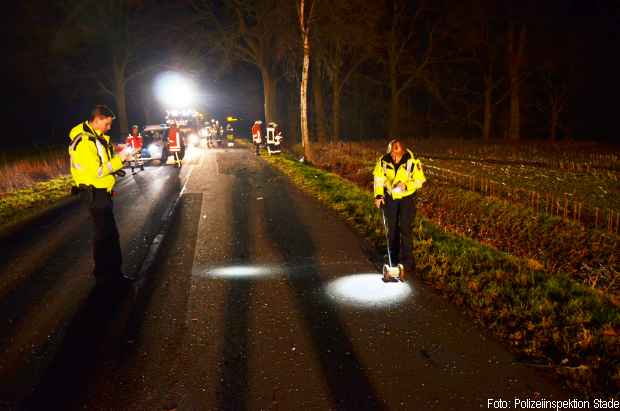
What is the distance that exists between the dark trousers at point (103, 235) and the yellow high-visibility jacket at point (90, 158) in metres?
0.17

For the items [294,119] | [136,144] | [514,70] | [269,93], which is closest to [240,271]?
[136,144]

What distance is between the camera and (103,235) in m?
6.25

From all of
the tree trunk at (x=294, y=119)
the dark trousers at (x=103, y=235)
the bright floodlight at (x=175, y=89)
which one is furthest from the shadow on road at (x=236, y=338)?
the bright floodlight at (x=175, y=89)

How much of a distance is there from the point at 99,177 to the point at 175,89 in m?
38.7

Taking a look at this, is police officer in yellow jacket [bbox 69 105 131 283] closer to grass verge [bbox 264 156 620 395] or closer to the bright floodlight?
grass verge [bbox 264 156 620 395]

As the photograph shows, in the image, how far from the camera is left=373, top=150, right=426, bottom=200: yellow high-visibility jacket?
618cm

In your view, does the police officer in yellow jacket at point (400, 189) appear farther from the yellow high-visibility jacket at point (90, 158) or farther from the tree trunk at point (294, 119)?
the tree trunk at point (294, 119)

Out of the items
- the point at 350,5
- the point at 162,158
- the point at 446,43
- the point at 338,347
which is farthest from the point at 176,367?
the point at 446,43

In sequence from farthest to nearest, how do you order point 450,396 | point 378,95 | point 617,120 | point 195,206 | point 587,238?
point 378,95 → point 617,120 → point 195,206 → point 587,238 → point 450,396

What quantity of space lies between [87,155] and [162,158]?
16.3 meters

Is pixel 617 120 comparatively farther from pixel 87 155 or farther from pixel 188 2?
pixel 87 155

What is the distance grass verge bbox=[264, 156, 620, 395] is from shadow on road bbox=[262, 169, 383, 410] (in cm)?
141

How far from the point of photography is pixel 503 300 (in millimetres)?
5496

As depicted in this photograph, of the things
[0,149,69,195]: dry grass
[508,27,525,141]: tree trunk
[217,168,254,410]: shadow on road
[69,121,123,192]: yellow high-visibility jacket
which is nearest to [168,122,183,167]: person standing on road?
[0,149,69,195]: dry grass
